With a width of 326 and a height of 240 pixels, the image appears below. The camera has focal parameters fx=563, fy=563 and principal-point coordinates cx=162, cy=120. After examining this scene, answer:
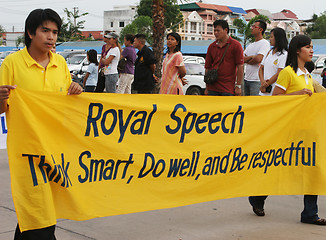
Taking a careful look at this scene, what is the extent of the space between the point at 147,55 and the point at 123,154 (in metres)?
6.23

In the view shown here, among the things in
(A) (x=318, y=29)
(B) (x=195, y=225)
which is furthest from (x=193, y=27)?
(B) (x=195, y=225)

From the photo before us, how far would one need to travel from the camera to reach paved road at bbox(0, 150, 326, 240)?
4680mm

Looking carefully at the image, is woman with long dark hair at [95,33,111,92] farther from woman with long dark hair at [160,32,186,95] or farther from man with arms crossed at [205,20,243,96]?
man with arms crossed at [205,20,243,96]

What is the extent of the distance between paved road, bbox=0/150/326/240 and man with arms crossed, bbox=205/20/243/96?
203 centimetres

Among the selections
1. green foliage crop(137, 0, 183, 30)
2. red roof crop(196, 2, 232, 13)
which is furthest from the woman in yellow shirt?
red roof crop(196, 2, 232, 13)

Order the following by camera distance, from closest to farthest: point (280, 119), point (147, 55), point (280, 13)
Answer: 1. point (280, 119)
2. point (147, 55)
3. point (280, 13)

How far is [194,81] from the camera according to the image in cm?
1975

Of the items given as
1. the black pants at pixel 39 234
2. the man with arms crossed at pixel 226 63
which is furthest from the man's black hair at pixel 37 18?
the man with arms crossed at pixel 226 63

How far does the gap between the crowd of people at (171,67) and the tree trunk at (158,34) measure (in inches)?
113

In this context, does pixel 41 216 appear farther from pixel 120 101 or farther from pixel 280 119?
pixel 280 119

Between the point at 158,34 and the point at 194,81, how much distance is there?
200 inches

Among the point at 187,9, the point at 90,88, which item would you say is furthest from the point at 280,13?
the point at 90,88

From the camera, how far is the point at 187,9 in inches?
4611

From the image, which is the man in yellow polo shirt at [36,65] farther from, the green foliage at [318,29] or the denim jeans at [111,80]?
the green foliage at [318,29]
